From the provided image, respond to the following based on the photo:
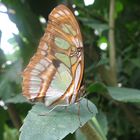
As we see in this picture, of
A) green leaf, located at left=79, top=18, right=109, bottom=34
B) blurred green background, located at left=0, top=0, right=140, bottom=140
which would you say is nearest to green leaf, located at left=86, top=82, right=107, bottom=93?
blurred green background, located at left=0, top=0, right=140, bottom=140

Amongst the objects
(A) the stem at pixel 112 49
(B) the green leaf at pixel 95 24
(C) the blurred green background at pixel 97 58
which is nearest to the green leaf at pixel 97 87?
(C) the blurred green background at pixel 97 58

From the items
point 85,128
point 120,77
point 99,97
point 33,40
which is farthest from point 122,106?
point 85,128

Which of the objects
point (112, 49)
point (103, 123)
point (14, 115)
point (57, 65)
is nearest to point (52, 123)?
point (57, 65)

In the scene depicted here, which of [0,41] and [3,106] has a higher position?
[0,41]

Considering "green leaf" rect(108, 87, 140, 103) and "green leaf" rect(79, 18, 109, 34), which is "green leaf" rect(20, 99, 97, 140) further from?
"green leaf" rect(79, 18, 109, 34)

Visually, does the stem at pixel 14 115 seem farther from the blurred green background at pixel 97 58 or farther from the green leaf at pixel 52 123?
the green leaf at pixel 52 123

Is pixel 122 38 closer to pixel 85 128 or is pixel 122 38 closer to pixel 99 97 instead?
pixel 99 97

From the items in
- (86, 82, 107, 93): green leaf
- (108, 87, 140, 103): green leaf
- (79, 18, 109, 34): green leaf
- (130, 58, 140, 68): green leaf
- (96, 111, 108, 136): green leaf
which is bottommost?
(96, 111, 108, 136): green leaf
